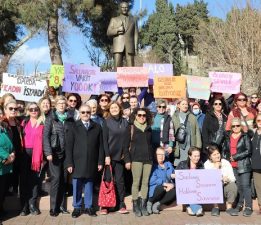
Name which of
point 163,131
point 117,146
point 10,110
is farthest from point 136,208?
point 10,110

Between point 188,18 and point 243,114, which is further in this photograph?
point 188,18

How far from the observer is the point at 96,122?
7.52 metres

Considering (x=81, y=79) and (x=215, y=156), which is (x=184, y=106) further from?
(x=81, y=79)

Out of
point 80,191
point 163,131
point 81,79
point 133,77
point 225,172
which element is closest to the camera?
point 80,191

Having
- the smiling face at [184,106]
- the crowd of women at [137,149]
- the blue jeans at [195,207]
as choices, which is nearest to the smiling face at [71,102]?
the crowd of women at [137,149]

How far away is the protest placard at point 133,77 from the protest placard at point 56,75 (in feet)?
4.15

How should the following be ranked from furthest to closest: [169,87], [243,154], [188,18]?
[188,18] < [169,87] < [243,154]

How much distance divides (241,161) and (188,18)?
2088 inches

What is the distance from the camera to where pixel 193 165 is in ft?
25.1

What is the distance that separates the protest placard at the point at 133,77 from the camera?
401 inches

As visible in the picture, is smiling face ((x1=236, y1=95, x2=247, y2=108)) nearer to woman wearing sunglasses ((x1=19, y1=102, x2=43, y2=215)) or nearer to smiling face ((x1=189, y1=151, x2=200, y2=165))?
smiling face ((x1=189, y1=151, x2=200, y2=165))

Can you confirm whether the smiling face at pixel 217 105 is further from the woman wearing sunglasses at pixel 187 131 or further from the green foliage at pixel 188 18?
the green foliage at pixel 188 18

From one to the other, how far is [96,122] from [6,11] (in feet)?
52.9

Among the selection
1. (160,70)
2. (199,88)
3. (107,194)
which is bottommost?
(107,194)
